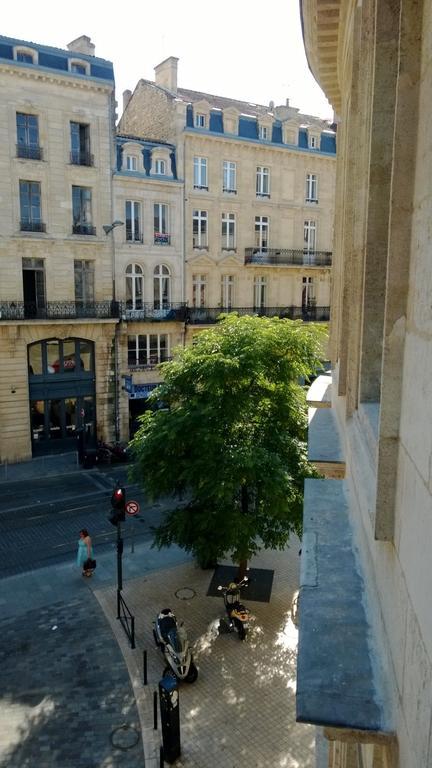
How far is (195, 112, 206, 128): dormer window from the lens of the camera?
1180 inches

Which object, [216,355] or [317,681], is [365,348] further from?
[216,355]

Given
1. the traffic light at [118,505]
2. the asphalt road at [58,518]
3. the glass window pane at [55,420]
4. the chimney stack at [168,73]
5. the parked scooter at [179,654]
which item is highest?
the chimney stack at [168,73]

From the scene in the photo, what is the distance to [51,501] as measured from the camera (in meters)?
21.8

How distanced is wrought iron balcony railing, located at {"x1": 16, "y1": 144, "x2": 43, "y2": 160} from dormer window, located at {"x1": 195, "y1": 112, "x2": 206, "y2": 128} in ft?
27.7

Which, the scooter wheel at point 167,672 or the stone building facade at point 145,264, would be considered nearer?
the scooter wheel at point 167,672

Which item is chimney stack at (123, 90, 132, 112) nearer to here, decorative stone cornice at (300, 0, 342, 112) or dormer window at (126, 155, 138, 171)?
dormer window at (126, 155, 138, 171)

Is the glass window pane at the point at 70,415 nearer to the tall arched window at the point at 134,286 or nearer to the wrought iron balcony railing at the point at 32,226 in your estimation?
the tall arched window at the point at 134,286

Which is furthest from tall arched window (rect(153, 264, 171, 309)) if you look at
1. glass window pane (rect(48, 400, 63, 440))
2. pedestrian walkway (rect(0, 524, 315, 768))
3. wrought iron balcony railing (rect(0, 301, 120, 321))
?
pedestrian walkway (rect(0, 524, 315, 768))

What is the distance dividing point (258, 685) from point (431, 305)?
10.7 meters

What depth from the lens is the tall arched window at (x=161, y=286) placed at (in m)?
29.9

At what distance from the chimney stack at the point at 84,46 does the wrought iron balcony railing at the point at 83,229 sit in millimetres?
8159

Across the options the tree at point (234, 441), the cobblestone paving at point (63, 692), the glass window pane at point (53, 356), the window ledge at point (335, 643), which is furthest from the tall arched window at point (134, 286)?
the window ledge at point (335, 643)

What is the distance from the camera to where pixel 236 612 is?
1267 cm

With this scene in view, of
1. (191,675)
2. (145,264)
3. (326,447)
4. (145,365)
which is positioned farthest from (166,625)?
(145,264)
